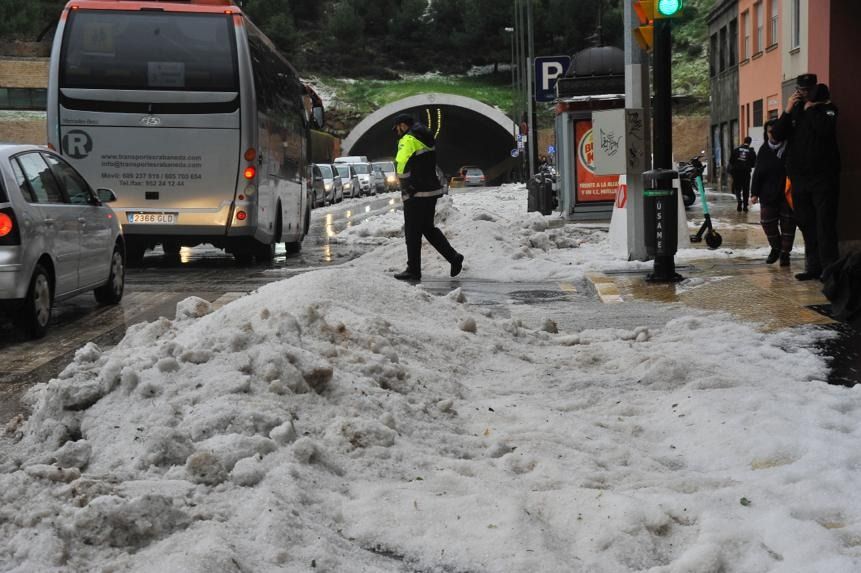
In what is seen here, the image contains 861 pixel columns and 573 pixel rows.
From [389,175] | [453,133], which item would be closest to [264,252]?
[389,175]

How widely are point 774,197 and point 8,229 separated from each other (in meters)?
8.13

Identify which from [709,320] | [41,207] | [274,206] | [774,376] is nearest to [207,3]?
[274,206]

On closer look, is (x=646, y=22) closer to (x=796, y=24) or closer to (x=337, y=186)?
(x=796, y=24)

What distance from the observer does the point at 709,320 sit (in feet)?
30.4

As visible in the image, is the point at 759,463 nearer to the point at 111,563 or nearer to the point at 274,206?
the point at 111,563

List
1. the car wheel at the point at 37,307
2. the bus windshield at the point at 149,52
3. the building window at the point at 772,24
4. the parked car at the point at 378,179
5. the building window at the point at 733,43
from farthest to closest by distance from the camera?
the parked car at the point at 378,179, the building window at the point at 733,43, the building window at the point at 772,24, the bus windshield at the point at 149,52, the car wheel at the point at 37,307

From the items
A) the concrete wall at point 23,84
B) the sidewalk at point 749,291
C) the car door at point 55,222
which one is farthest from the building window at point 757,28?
the concrete wall at point 23,84

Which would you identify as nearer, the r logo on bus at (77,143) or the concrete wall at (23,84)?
the r logo on bus at (77,143)

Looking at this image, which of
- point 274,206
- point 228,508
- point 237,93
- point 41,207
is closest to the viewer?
point 228,508

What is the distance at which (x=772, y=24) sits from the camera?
38812 mm

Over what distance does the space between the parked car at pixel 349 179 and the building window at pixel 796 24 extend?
29.7 meters

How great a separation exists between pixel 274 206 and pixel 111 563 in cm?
1477

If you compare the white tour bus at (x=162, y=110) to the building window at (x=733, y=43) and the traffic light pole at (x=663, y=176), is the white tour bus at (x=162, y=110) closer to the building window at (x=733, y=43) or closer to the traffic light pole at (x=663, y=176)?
the traffic light pole at (x=663, y=176)

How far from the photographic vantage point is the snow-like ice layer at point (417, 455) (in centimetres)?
405
